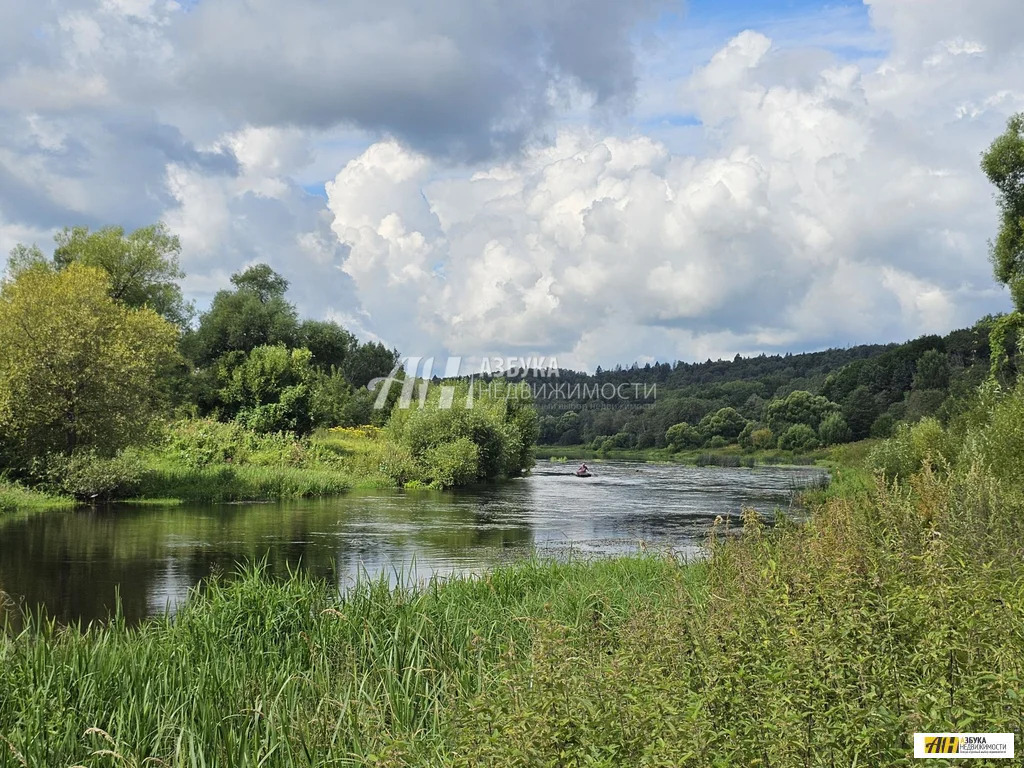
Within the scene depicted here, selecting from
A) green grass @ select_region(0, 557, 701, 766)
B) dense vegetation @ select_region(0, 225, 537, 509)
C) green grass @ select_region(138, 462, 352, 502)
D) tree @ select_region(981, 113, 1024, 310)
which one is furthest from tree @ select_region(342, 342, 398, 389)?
green grass @ select_region(0, 557, 701, 766)

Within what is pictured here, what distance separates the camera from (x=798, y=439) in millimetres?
87750

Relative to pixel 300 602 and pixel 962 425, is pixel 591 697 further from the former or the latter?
pixel 962 425

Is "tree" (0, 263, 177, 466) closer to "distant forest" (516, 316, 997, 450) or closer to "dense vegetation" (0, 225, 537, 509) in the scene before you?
"dense vegetation" (0, 225, 537, 509)

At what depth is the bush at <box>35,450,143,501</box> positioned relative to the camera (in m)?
27.4

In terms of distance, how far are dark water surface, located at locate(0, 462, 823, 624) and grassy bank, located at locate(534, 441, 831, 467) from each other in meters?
44.5

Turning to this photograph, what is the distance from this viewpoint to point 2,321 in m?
27.9

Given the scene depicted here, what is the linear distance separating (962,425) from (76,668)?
73.0 feet

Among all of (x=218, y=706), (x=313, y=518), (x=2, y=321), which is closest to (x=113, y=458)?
(x=2, y=321)

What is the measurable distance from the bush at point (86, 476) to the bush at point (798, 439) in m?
71.8

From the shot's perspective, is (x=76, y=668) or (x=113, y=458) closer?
(x=76, y=668)

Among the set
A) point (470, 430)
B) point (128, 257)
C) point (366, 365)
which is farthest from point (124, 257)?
point (366, 365)

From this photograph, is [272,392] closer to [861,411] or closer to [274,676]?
[274,676]

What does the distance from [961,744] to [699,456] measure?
88781mm

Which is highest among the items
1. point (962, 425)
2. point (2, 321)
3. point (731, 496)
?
point (2, 321)
